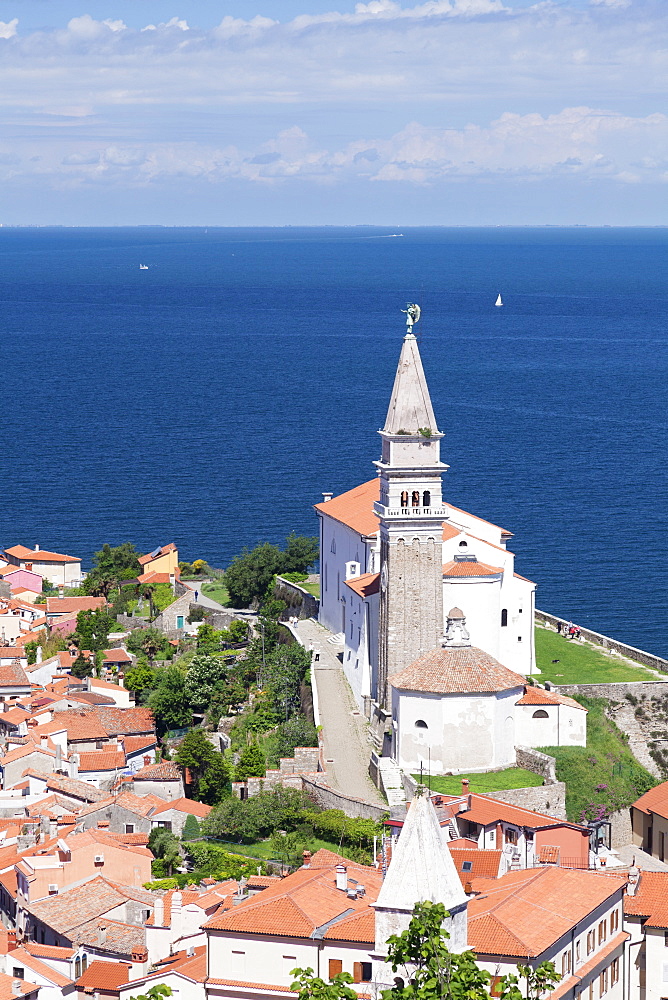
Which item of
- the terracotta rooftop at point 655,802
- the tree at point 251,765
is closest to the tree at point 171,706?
the tree at point 251,765

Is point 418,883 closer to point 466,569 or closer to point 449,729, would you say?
point 449,729

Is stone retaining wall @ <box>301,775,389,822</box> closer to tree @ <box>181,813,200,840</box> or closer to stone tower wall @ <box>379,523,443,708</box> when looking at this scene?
tree @ <box>181,813,200,840</box>

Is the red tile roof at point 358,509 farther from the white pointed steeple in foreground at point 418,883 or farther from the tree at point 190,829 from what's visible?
the white pointed steeple in foreground at point 418,883

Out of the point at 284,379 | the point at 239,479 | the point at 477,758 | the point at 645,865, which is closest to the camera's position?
the point at 645,865

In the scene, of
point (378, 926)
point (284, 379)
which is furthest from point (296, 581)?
point (284, 379)

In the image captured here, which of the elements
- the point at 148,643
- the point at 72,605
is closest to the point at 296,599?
the point at 148,643

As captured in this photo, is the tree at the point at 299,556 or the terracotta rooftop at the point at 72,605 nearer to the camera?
the terracotta rooftop at the point at 72,605

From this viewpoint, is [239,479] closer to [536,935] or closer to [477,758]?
[477,758]
